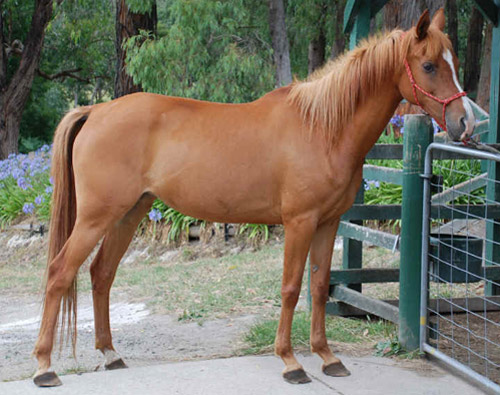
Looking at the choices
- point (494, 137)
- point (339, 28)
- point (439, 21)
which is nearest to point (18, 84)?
point (339, 28)

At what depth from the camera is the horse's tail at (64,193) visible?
399 centimetres

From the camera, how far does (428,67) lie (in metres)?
3.52

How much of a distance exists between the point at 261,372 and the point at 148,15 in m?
9.12

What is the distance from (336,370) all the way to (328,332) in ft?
2.86

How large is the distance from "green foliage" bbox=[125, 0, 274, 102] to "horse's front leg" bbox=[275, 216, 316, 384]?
24.1 ft

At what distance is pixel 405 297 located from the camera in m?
4.16

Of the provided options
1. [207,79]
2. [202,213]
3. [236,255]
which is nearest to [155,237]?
[236,255]

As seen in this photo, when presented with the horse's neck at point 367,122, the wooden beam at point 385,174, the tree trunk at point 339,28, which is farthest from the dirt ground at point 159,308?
the tree trunk at point 339,28

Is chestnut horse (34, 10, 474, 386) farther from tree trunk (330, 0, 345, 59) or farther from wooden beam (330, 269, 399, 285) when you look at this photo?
tree trunk (330, 0, 345, 59)

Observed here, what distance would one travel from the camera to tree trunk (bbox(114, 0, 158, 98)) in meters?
11.4

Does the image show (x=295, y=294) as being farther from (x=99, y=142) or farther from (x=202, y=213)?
(x=99, y=142)

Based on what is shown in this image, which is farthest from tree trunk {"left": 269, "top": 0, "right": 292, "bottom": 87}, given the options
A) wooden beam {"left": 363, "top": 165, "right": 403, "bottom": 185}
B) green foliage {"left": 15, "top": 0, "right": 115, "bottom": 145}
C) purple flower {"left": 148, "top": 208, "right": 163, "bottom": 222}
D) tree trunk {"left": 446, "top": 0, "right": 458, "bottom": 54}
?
wooden beam {"left": 363, "top": 165, "right": 403, "bottom": 185}

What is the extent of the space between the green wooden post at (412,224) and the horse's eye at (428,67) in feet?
1.84

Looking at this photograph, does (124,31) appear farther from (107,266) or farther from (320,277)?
(320,277)
